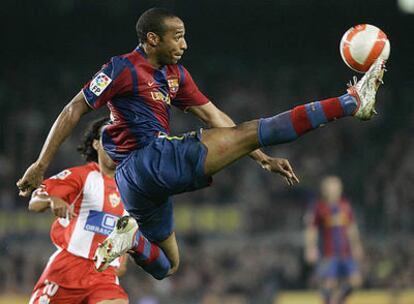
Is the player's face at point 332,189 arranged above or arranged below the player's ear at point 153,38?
below

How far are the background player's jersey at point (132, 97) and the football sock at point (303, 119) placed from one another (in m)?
0.88

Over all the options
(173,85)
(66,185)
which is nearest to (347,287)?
(66,185)

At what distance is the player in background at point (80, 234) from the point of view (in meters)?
6.45

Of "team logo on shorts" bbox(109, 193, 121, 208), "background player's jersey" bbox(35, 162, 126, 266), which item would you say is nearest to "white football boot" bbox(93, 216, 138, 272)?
"background player's jersey" bbox(35, 162, 126, 266)

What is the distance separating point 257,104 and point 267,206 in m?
3.97

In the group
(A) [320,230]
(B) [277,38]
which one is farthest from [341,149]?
(A) [320,230]

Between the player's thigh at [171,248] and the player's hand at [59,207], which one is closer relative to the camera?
the player's hand at [59,207]

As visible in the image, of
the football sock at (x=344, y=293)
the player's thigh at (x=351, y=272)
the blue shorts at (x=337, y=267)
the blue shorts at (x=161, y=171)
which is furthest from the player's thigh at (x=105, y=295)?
the blue shorts at (x=337, y=267)

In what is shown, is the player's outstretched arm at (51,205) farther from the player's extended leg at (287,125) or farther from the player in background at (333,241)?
the player in background at (333,241)

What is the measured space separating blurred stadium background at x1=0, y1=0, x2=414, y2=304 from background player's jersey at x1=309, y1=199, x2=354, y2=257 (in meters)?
1.70

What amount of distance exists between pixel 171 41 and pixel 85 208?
1583 mm

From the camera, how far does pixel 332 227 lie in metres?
11.9

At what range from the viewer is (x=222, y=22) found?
20.1m

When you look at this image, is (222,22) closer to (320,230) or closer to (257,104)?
(257,104)
